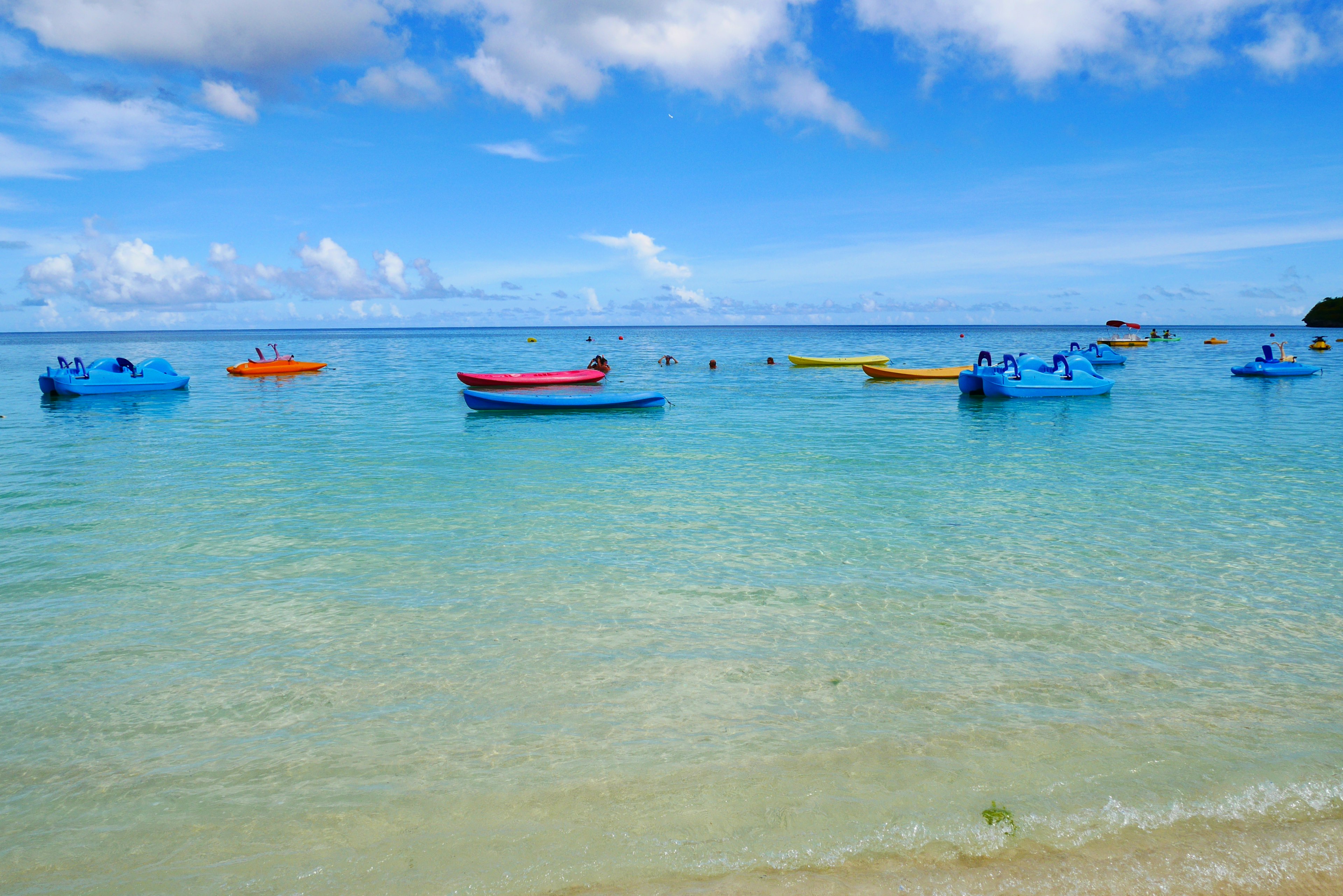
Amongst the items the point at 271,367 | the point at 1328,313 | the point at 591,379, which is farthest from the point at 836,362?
the point at 1328,313

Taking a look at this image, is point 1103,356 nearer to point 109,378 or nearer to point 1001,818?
point 1001,818

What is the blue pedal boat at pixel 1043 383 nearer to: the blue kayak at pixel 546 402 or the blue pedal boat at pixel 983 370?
the blue pedal boat at pixel 983 370

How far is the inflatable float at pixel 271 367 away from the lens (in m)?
48.8

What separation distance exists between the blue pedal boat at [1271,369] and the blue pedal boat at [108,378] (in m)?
58.8

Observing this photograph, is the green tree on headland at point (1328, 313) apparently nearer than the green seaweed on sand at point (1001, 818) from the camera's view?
No

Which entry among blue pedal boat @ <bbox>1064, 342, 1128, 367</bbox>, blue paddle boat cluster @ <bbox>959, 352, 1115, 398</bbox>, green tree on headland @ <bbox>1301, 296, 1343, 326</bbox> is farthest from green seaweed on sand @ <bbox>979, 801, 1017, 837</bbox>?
green tree on headland @ <bbox>1301, 296, 1343, 326</bbox>

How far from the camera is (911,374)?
43.1 metres

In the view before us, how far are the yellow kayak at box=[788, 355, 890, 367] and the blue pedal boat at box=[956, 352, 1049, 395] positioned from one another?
22.9 m

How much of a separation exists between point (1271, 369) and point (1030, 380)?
78.5ft

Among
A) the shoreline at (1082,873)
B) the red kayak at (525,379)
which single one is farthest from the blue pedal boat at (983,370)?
the shoreline at (1082,873)

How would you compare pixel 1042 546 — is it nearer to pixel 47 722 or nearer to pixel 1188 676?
pixel 1188 676

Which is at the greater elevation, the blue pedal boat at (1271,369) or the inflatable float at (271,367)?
the blue pedal boat at (1271,369)

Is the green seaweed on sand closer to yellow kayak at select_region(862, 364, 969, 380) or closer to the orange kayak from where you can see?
yellow kayak at select_region(862, 364, 969, 380)

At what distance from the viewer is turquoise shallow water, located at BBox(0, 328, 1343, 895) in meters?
4.48
